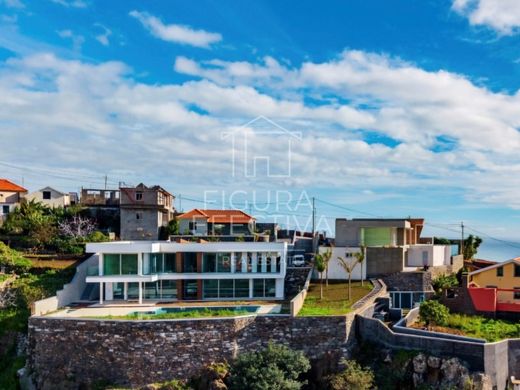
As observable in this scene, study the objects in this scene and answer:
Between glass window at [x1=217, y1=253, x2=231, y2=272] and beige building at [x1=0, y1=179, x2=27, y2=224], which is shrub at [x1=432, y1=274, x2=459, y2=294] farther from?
beige building at [x1=0, y1=179, x2=27, y2=224]

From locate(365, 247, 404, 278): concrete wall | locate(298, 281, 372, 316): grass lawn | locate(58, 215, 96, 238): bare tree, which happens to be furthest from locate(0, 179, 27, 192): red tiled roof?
locate(365, 247, 404, 278): concrete wall

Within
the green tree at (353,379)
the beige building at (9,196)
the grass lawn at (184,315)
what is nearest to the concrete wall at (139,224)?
the beige building at (9,196)

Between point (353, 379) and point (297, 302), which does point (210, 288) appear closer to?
point (297, 302)

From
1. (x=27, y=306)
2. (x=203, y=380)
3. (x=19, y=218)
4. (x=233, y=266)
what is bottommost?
(x=203, y=380)

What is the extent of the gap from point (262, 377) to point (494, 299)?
13194 mm

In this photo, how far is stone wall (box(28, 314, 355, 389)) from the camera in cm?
2422

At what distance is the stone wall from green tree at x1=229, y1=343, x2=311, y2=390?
39.1 inches

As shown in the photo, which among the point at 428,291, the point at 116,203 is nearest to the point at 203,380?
the point at 428,291

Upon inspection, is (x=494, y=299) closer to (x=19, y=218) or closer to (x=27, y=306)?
(x=27, y=306)

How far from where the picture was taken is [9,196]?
145 ft

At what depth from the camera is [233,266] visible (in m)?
31.2

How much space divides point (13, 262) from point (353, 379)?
2310 cm

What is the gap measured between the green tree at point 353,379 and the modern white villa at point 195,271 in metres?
8.35

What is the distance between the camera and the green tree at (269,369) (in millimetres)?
22188
